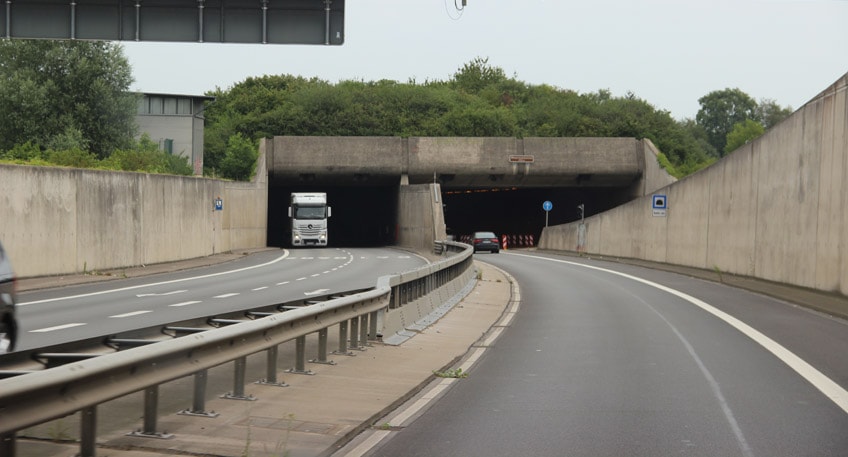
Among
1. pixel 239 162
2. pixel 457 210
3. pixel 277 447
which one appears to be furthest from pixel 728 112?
pixel 277 447

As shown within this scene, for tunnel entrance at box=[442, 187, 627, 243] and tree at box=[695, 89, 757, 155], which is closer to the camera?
tunnel entrance at box=[442, 187, 627, 243]

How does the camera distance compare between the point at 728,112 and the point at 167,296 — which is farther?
the point at 728,112

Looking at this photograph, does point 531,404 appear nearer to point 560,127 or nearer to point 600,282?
point 600,282

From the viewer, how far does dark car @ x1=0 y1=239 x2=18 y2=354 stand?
11.0 meters

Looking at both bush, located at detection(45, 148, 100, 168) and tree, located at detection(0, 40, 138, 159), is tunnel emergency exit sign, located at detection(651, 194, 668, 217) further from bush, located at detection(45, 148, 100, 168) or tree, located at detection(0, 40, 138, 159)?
tree, located at detection(0, 40, 138, 159)

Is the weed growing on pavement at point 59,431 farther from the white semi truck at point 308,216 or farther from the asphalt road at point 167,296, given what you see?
the white semi truck at point 308,216

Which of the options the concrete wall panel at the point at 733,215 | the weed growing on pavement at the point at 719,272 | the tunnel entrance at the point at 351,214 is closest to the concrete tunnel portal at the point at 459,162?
the tunnel entrance at the point at 351,214

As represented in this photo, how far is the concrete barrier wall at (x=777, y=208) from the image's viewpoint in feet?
77.7

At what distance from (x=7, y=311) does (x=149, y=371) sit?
4694 millimetres

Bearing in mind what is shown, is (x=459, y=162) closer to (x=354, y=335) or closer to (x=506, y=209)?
(x=506, y=209)

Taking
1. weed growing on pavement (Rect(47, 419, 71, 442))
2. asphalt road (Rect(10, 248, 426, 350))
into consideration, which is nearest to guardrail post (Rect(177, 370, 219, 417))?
weed growing on pavement (Rect(47, 419, 71, 442))

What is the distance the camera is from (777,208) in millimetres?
28734

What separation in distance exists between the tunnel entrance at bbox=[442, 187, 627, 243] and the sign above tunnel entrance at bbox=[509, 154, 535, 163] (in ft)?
50.6

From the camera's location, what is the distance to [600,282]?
33312mm
